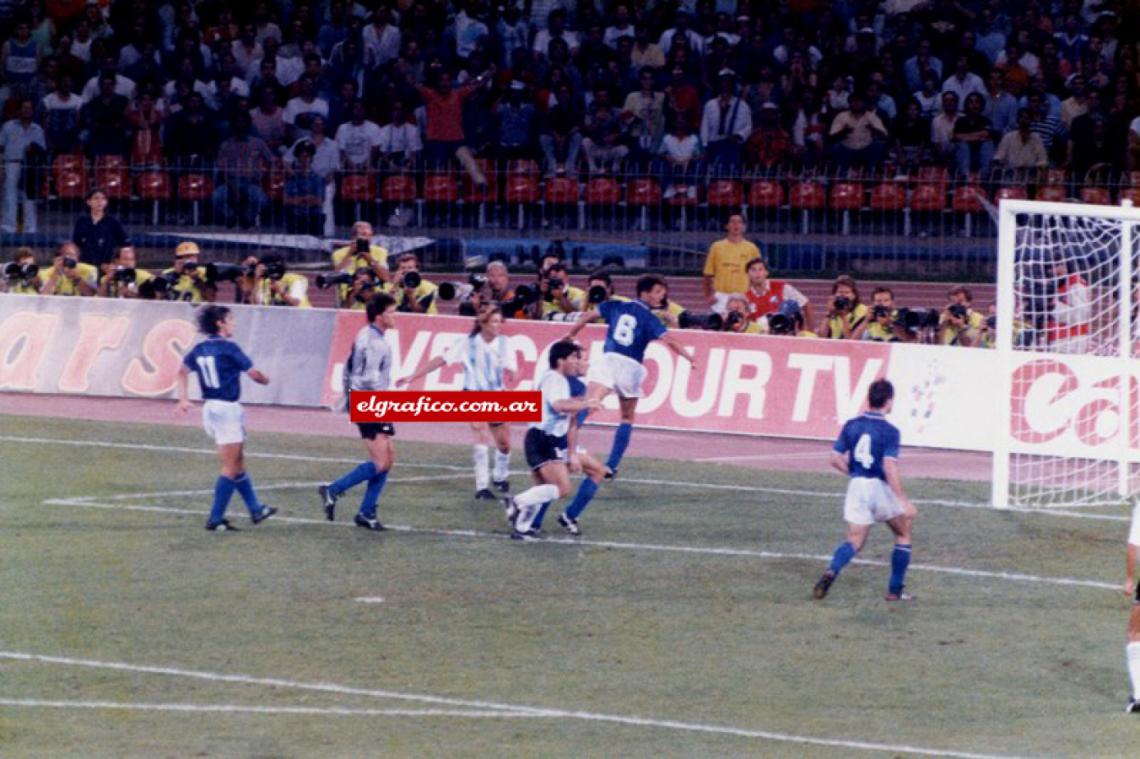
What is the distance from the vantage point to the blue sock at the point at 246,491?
1697 centimetres

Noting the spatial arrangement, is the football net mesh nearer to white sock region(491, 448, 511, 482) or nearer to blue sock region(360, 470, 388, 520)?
white sock region(491, 448, 511, 482)

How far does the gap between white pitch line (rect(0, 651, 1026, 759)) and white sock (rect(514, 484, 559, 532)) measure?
4.56 meters

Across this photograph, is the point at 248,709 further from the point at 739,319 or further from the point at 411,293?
the point at 411,293

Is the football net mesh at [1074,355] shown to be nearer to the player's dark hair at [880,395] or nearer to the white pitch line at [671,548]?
the white pitch line at [671,548]

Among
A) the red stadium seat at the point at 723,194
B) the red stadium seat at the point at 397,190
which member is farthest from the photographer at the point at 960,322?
the red stadium seat at the point at 397,190

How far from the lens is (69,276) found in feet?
82.5

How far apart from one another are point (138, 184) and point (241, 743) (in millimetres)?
18600

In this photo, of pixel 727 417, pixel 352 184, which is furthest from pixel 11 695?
pixel 352 184

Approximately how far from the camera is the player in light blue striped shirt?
18609 millimetres

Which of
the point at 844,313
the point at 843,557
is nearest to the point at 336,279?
the point at 844,313

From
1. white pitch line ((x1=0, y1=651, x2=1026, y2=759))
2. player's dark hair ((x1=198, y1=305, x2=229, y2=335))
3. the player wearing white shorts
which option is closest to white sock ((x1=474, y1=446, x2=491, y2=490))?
player's dark hair ((x1=198, y1=305, x2=229, y2=335))

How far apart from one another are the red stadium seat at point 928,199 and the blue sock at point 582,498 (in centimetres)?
1138

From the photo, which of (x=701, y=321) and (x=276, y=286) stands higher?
(x=276, y=286)

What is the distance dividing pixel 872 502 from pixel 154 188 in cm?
1612
